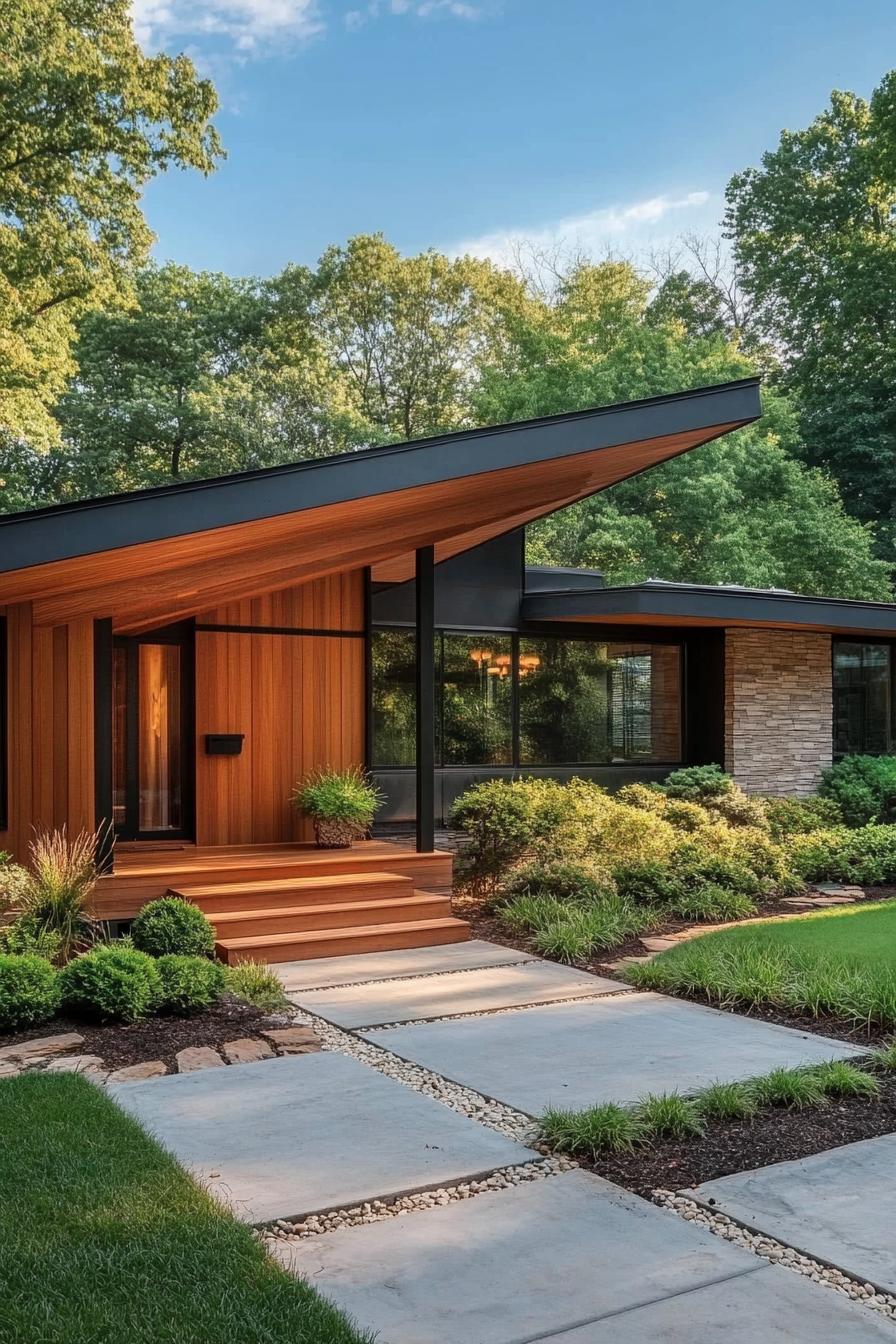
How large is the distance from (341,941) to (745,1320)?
463cm

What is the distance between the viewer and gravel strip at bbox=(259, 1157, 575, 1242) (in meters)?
3.05

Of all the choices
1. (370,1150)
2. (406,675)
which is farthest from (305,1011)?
(406,675)

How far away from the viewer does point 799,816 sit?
11500mm

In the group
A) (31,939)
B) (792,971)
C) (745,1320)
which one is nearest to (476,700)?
(792,971)

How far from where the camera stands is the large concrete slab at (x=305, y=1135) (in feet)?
10.9

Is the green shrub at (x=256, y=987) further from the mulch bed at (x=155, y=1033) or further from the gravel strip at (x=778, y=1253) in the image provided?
the gravel strip at (x=778, y=1253)

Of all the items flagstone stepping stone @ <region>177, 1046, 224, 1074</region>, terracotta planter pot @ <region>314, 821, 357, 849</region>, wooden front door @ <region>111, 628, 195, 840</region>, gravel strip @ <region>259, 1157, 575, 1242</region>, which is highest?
wooden front door @ <region>111, 628, 195, 840</region>

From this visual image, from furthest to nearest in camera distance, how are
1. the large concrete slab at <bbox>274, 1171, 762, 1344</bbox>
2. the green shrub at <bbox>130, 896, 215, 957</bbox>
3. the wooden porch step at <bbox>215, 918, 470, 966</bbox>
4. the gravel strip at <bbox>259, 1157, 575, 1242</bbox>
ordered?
1. the wooden porch step at <bbox>215, 918, 470, 966</bbox>
2. the green shrub at <bbox>130, 896, 215, 957</bbox>
3. the gravel strip at <bbox>259, 1157, 575, 1242</bbox>
4. the large concrete slab at <bbox>274, 1171, 762, 1344</bbox>

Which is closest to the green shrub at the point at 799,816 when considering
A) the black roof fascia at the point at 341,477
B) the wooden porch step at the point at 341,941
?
the wooden porch step at the point at 341,941

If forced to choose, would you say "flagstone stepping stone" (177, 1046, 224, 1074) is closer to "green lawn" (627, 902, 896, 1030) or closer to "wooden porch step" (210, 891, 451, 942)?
"wooden porch step" (210, 891, 451, 942)

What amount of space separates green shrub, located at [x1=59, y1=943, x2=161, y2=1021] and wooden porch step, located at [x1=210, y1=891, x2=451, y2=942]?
152 centimetres

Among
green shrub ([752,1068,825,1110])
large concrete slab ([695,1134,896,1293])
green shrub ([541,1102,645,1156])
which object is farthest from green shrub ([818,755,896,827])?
green shrub ([541,1102,645,1156])

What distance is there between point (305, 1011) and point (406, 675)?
7.10 metres

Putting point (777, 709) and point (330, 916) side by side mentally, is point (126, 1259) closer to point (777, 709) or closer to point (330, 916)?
point (330, 916)
